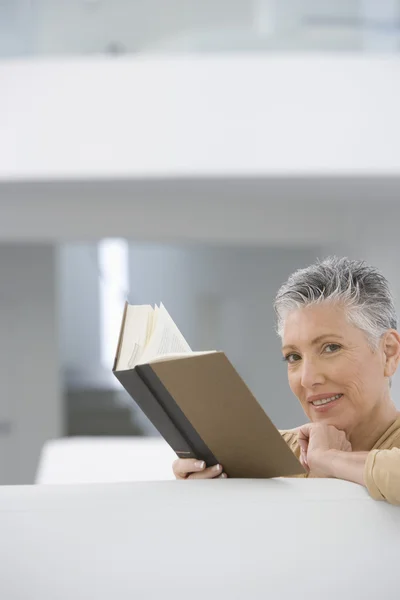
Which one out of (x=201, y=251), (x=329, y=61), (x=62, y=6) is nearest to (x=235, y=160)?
(x=329, y=61)

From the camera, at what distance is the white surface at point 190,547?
1398mm

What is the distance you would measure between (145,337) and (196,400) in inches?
7.1

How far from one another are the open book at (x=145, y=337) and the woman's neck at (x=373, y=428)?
491 mm

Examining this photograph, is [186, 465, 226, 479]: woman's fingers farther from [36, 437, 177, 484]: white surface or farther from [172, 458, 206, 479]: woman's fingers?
[36, 437, 177, 484]: white surface

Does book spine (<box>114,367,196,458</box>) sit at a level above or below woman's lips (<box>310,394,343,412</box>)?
below

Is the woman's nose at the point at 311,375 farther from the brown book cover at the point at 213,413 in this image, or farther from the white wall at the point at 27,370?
the white wall at the point at 27,370

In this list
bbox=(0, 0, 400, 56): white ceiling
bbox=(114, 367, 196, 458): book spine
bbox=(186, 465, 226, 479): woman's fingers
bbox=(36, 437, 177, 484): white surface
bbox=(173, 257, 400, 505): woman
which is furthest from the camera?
bbox=(0, 0, 400, 56): white ceiling

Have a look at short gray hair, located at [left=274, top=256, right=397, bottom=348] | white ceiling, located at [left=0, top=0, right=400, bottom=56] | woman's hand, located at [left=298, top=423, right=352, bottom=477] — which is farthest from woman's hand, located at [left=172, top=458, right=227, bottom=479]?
white ceiling, located at [left=0, top=0, right=400, bottom=56]

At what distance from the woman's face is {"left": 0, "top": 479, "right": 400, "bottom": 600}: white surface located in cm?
45

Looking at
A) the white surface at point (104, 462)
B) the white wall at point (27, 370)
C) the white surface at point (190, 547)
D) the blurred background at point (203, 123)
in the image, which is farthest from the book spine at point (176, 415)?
the white wall at point (27, 370)

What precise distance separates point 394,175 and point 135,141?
4.67 ft

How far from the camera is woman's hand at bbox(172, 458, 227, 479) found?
162 centimetres

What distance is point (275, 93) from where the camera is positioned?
15.6ft

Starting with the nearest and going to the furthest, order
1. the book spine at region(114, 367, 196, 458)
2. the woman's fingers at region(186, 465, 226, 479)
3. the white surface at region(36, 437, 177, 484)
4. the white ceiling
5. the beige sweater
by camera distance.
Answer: the beige sweater, the book spine at region(114, 367, 196, 458), the woman's fingers at region(186, 465, 226, 479), the white surface at region(36, 437, 177, 484), the white ceiling
